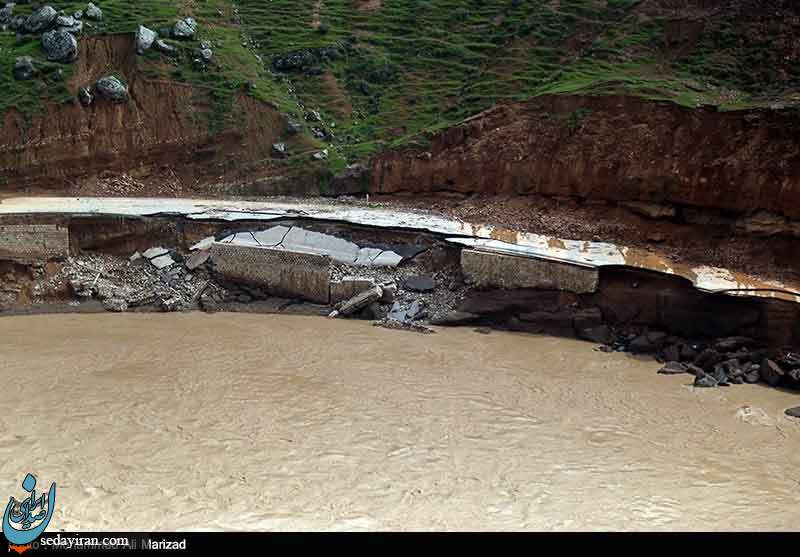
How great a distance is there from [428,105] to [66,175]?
1165 cm

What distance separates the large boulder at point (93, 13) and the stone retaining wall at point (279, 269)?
13392mm

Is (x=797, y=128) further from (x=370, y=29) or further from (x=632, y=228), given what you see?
(x=370, y=29)

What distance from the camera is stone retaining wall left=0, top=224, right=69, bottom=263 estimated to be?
16.7 m

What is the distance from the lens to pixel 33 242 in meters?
16.9

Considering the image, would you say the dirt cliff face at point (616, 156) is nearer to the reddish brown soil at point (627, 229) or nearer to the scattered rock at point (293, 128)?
the reddish brown soil at point (627, 229)

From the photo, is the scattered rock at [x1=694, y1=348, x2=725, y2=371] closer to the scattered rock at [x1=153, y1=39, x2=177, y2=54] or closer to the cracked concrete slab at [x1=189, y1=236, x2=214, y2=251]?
the cracked concrete slab at [x1=189, y1=236, x2=214, y2=251]

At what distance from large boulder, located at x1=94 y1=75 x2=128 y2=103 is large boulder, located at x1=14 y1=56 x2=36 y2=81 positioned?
217cm

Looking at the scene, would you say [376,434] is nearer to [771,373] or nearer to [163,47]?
[771,373]

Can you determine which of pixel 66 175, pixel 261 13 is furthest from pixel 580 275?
pixel 261 13

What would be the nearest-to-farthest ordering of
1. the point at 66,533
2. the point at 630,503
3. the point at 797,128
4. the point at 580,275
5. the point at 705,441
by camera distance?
the point at 66,533, the point at 630,503, the point at 705,441, the point at 580,275, the point at 797,128

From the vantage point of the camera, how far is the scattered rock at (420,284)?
54.2ft

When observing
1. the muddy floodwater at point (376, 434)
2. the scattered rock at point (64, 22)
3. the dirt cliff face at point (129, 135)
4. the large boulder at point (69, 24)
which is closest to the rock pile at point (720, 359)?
the muddy floodwater at point (376, 434)

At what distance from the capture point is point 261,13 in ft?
96.5

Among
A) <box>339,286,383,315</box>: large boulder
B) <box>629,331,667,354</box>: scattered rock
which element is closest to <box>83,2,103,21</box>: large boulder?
<box>339,286,383,315</box>: large boulder
